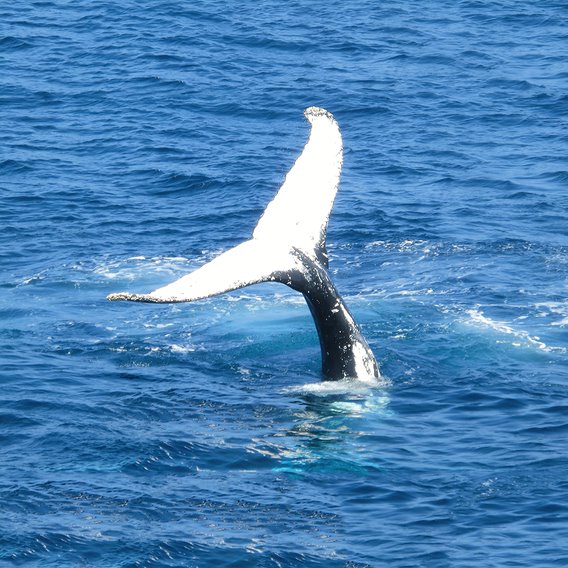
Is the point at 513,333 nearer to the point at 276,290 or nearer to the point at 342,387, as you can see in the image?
the point at 342,387

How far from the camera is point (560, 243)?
88.8 feet

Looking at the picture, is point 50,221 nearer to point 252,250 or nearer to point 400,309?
point 400,309

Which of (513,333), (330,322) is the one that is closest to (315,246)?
(330,322)

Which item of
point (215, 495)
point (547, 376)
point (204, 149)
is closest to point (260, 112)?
point (204, 149)

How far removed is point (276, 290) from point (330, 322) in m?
6.01

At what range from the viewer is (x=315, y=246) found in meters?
18.0

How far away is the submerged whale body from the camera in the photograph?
17359 mm

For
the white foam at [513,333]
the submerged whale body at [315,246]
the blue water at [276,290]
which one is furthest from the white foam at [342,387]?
the white foam at [513,333]

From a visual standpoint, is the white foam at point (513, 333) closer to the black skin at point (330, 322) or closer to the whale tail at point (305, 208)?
the black skin at point (330, 322)

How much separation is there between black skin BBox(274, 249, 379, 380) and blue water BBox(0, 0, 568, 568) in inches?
28.6

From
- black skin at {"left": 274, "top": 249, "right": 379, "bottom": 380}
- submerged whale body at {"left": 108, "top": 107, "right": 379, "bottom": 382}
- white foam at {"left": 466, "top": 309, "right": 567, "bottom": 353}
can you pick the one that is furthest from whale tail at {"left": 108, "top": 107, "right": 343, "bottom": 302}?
white foam at {"left": 466, "top": 309, "right": 567, "bottom": 353}

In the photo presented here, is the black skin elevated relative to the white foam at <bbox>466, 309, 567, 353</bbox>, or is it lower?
elevated

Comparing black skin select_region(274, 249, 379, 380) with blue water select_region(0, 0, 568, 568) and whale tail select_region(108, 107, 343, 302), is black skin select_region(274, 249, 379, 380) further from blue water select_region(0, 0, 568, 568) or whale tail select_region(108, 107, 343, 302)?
blue water select_region(0, 0, 568, 568)

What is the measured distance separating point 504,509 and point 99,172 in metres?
18.7
